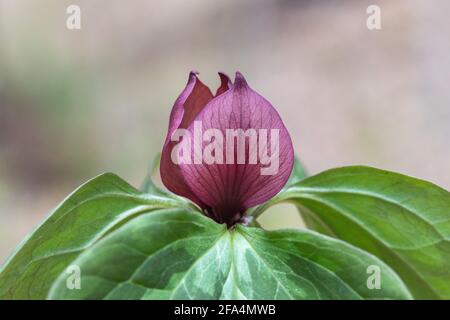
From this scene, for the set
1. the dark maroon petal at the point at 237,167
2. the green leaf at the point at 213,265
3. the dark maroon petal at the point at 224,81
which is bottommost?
the green leaf at the point at 213,265

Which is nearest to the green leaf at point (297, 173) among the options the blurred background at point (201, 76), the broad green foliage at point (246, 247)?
the broad green foliage at point (246, 247)

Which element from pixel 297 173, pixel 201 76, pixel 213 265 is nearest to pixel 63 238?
pixel 213 265

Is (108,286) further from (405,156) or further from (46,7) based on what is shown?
(46,7)

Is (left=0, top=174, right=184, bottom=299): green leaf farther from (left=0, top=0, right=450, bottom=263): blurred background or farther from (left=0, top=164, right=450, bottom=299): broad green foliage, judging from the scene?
(left=0, top=0, right=450, bottom=263): blurred background

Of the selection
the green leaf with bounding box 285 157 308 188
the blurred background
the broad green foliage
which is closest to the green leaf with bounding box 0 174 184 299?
the broad green foliage

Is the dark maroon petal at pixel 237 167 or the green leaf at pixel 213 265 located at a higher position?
the dark maroon petal at pixel 237 167

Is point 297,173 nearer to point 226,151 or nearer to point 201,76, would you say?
point 226,151

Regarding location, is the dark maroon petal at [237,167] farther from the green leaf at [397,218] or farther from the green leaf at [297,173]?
the green leaf at [297,173]
